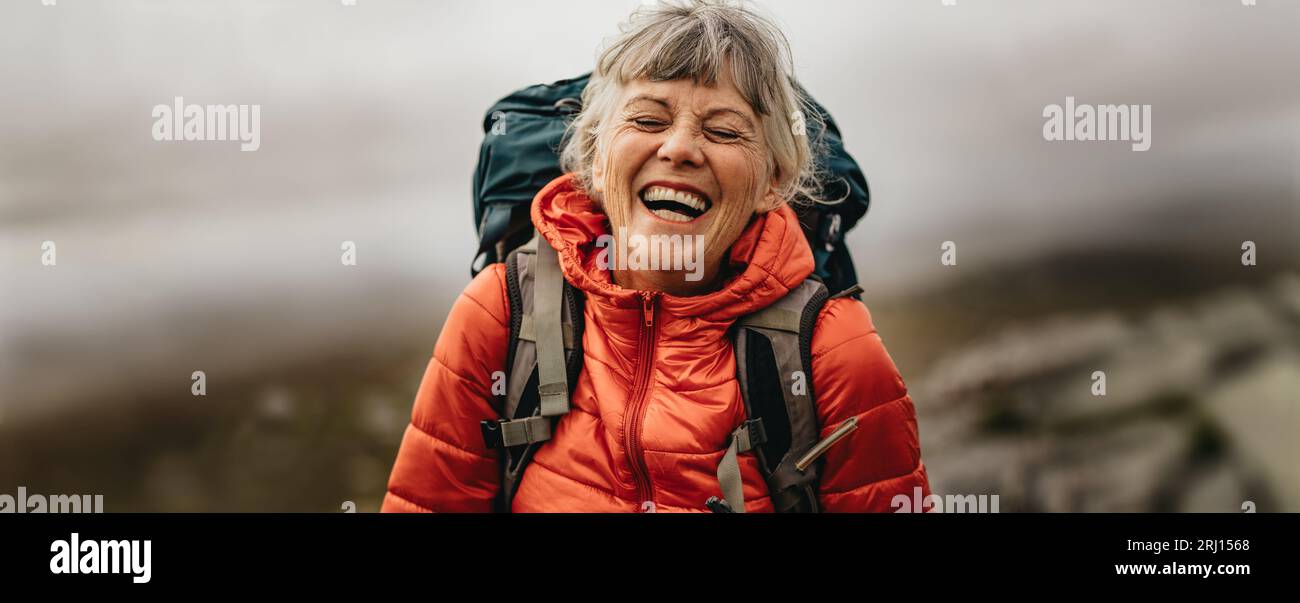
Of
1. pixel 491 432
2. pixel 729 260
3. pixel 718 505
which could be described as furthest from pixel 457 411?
pixel 729 260

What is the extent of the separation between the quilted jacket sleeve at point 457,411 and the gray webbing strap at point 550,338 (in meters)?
0.12

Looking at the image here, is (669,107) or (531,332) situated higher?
(669,107)

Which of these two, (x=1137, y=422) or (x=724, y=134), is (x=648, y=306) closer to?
(x=724, y=134)

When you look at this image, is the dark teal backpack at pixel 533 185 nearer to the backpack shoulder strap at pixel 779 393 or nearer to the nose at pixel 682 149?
the backpack shoulder strap at pixel 779 393

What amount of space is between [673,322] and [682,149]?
483mm

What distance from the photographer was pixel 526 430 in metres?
2.39

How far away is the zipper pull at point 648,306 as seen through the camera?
2324 mm

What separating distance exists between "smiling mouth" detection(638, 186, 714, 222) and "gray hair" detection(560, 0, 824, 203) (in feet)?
0.84

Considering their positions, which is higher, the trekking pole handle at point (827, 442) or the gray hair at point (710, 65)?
the gray hair at point (710, 65)

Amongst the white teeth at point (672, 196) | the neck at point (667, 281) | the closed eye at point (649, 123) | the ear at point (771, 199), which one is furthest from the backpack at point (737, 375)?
the closed eye at point (649, 123)
